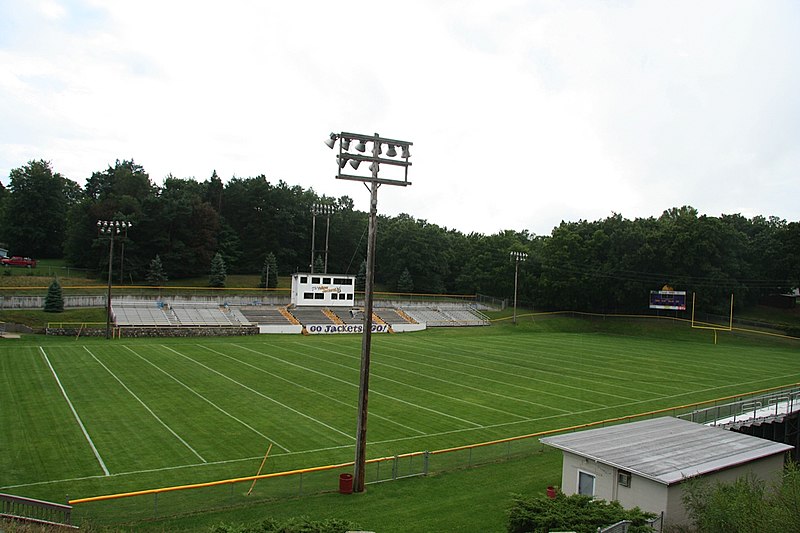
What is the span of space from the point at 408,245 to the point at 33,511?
7427 cm

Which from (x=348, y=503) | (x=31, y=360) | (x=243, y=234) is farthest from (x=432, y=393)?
(x=243, y=234)

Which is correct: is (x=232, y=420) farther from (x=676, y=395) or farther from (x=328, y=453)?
(x=676, y=395)

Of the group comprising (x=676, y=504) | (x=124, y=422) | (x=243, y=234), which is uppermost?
(x=243, y=234)

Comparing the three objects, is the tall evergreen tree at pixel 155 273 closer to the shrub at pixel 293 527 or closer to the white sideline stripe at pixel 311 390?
the white sideline stripe at pixel 311 390

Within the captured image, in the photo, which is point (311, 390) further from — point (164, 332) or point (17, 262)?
point (17, 262)

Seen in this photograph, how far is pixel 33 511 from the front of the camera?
12.0 meters

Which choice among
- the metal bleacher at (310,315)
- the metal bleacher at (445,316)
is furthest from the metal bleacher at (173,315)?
the metal bleacher at (445,316)

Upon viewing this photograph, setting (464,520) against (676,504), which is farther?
(464,520)

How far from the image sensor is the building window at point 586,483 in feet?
46.6

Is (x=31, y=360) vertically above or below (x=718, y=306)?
below

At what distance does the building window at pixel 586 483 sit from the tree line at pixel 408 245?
57545 millimetres

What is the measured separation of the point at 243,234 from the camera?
90.9 metres

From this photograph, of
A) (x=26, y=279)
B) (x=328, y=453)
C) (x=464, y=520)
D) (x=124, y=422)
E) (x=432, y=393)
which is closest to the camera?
(x=464, y=520)

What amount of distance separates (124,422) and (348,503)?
12.2 m
